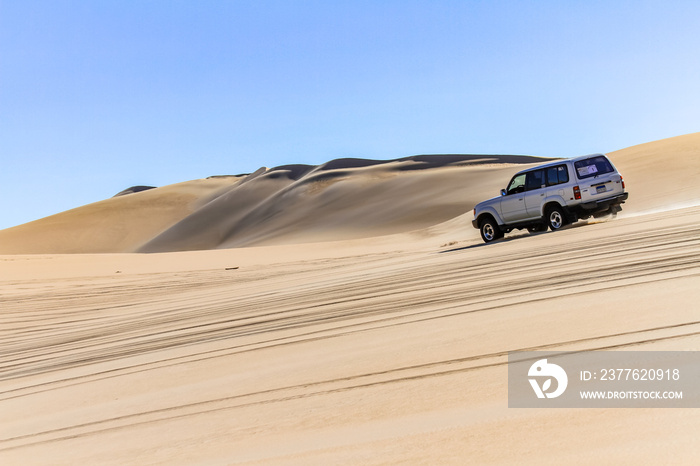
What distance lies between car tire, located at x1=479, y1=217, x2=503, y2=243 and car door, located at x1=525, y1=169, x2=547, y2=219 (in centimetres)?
118

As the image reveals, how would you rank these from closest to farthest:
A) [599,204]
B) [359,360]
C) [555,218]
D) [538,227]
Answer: [359,360], [599,204], [555,218], [538,227]

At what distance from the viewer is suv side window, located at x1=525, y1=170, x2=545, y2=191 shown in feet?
50.5

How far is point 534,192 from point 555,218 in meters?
0.80

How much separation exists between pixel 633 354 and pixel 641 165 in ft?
101

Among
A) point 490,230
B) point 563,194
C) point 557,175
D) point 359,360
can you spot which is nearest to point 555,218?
point 563,194

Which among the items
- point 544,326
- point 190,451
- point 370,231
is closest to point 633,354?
point 544,326

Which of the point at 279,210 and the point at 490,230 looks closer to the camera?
the point at 490,230

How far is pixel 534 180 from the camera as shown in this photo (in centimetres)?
1553

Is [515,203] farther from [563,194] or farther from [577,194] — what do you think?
[577,194]

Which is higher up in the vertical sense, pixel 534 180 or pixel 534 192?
pixel 534 180

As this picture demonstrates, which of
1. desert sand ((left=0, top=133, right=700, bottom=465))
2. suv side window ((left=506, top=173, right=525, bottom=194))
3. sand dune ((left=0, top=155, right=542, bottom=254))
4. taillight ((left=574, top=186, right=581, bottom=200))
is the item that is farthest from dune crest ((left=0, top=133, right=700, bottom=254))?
desert sand ((left=0, top=133, right=700, bottom=465))

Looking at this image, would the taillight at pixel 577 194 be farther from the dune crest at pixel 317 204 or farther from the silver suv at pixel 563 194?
the dune crest at pixel 317 204

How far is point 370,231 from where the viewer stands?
172 feet

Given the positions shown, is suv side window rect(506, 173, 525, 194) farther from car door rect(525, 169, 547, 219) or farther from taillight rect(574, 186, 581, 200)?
taillight rect(574, 186, 581, 200)
